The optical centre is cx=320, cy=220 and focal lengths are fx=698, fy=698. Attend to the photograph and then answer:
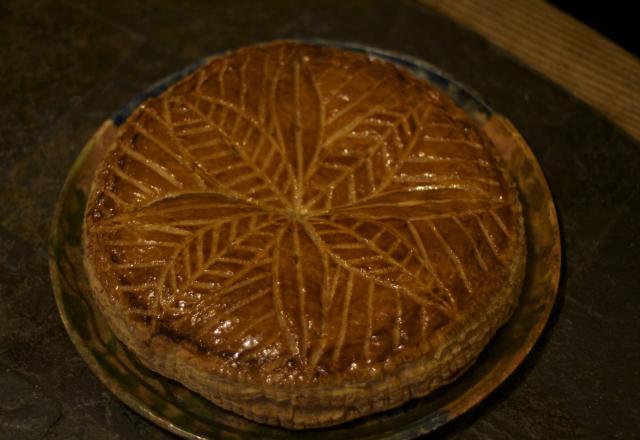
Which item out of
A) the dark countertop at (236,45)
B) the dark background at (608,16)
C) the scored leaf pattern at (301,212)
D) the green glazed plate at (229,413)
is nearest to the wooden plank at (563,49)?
the dark countertop at (236,45)

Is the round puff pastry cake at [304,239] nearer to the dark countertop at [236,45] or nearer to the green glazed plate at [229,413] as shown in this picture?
the green glazed plate at [229,413]

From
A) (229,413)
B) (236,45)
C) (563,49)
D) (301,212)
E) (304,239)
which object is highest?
(563,49)

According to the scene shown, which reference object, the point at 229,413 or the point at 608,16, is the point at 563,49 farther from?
the point at 229,413

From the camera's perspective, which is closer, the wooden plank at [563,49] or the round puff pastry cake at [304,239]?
the round puff pastry cake at [304,239]

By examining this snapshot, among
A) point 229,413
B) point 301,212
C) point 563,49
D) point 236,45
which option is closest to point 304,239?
point 301,212

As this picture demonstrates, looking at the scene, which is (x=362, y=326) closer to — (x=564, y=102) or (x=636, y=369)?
(x=636, y=369)

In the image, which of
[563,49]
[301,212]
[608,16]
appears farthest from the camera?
[608,16]

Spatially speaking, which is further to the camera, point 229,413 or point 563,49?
point 563,49
